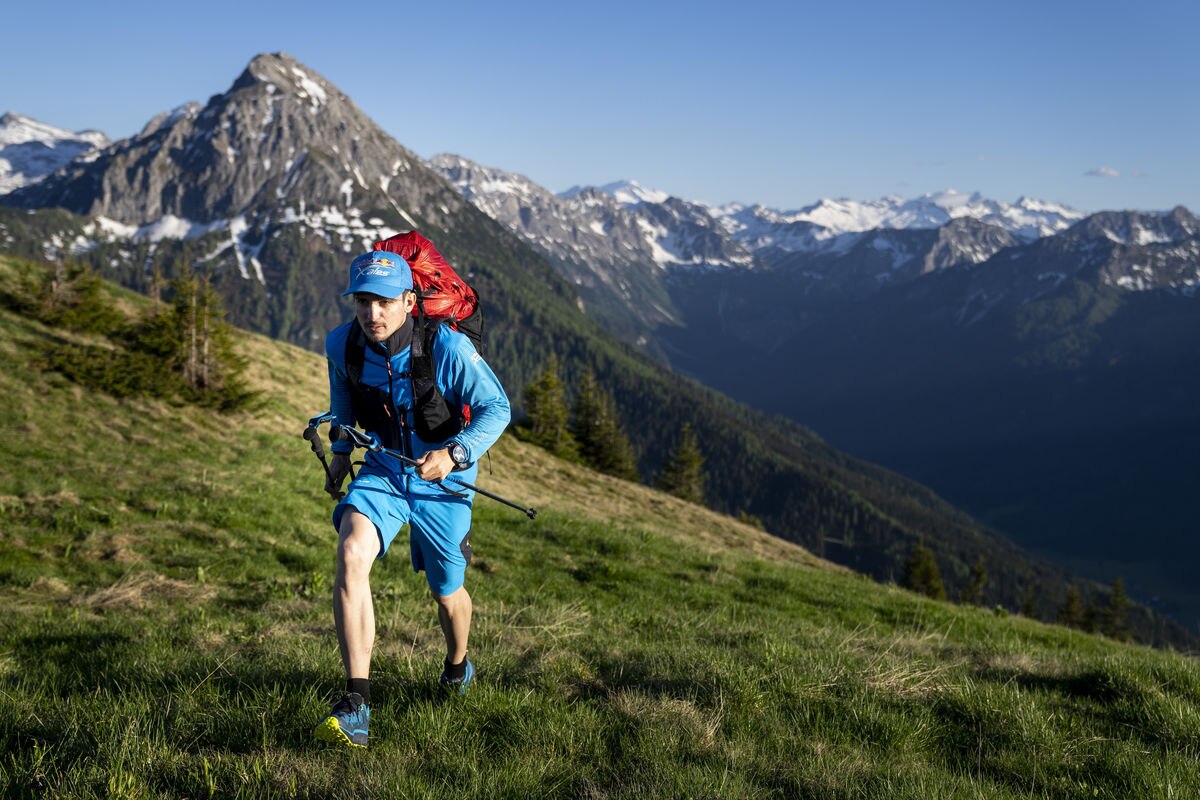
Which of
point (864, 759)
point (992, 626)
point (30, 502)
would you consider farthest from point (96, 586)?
point (992, 626)

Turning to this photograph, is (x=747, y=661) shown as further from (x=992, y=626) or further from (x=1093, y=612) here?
(x=1093, y=612)

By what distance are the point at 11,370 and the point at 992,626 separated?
1061 inches

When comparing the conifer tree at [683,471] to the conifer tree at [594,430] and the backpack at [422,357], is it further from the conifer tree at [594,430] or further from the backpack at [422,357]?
the backpack at [422,357]

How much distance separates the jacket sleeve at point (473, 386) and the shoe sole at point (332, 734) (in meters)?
1.94

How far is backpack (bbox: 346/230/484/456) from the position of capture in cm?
517

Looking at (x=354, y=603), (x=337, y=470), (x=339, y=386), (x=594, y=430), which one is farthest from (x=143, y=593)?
(x=594, y=430)

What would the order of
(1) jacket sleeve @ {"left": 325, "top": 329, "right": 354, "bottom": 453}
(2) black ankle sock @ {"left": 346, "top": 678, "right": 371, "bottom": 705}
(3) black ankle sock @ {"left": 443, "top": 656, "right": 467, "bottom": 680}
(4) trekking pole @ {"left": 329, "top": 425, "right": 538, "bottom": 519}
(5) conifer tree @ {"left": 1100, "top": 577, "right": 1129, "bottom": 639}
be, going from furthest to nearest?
(5) conifer tree @ {"left": 1100, "top": 577, "right": 1129, "bottom": 639} → (1) jacket sleeve @ {"left": 325, "top": 329, "right": 354, "bottom": 453} → (3) black ankle sock @ {"left": 443, "top": 656, "right": 467, "bottom": 680} → (4) trekking pole @ {"left": 329, "top": 425, "right": 538, "bottom": 519} → (2) black ankle sock @ {"left": 346, "top": 678, "right": 371, "bottom": 705}

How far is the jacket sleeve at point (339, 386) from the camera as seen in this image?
532cm

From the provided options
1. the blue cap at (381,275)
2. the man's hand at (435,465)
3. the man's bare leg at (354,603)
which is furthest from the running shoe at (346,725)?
the blue cap at (381,275)

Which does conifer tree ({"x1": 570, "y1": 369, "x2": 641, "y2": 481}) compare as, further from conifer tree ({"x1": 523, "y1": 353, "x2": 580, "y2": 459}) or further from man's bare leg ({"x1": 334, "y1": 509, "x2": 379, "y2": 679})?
man's bare leg ({"x1": 334, "y1": 509, "x2": 379, "y2": 679})

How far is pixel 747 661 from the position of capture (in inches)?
240

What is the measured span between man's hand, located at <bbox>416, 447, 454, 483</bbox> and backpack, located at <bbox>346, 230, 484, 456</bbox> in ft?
1.43

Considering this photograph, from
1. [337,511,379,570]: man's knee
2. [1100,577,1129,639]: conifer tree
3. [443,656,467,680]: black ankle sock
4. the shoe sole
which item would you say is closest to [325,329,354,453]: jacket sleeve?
[337,511,379,570]: man's knee

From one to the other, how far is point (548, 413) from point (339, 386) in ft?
168
